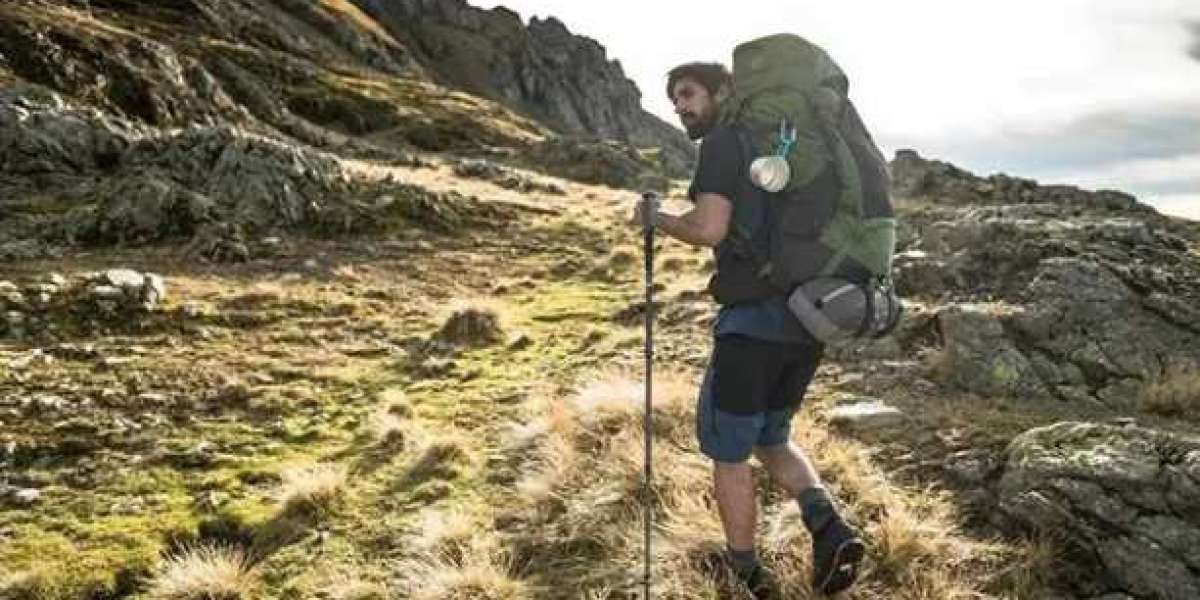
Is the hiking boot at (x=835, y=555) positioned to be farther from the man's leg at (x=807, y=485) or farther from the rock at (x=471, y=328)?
the rock at (x=471, y=328)

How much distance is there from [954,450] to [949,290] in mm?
6382

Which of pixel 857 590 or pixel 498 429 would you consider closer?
pixel 857 590

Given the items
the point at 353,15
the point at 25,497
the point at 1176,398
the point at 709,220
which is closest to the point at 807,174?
the point at 709,220

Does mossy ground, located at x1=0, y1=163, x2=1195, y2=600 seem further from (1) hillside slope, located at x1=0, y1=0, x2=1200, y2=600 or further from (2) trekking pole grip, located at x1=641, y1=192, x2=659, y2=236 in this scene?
(2) trekking pole grip, located at x1=641, y1=192, x2=659, y2=236

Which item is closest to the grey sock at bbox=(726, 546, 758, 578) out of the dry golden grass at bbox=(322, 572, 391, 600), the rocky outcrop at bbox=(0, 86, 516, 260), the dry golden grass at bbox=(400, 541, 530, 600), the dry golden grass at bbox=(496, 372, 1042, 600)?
the dry golden grass at bbox=(496, 372, 1042, 600)

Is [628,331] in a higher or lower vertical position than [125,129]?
lower

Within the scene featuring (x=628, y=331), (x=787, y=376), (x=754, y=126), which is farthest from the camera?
(x=628, y=331)

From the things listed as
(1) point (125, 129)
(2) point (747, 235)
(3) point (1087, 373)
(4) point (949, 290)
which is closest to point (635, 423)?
(2) point (747, 235)

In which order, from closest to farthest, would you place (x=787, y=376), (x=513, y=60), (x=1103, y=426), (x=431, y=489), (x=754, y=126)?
(x=754, y=126), (x=787, y=376), (x=1103, y=426), (x=431, y=489), (x=513, y=60)

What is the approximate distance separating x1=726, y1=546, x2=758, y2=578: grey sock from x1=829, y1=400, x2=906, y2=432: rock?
3270 mm

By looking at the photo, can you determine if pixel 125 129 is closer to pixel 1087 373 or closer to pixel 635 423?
pixel 635 423

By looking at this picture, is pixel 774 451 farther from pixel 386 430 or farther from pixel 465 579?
pixel 386 430

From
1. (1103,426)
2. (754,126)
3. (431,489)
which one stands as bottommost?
(431,489)

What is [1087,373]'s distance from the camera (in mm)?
10336
